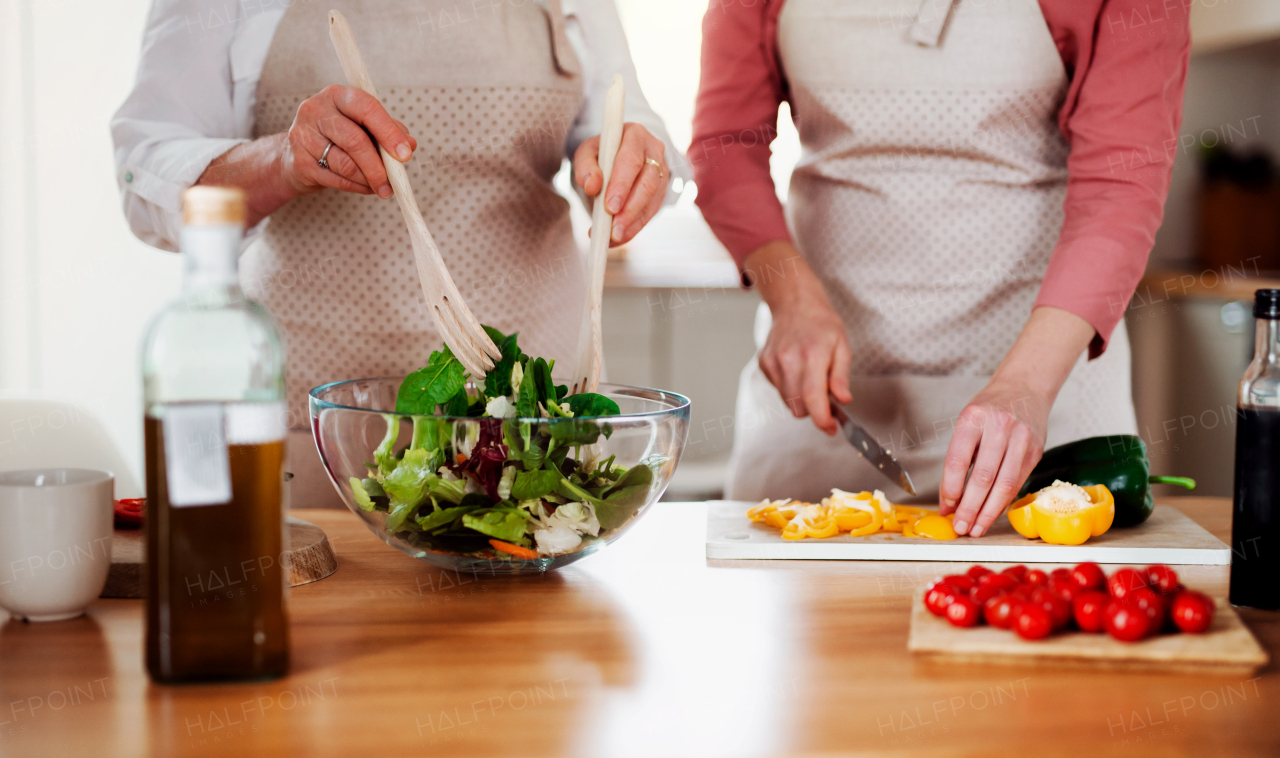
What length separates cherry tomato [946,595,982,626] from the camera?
0.68 metres

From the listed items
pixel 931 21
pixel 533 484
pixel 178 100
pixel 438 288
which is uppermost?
pixel 931 21

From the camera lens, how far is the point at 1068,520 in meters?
0.92

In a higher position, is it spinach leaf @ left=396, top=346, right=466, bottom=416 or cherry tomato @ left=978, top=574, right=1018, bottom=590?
spinach leaf @ left=396, top=346, right=466, bottom=416

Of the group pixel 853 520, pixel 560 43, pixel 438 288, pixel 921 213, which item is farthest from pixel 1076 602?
pixel 560 43

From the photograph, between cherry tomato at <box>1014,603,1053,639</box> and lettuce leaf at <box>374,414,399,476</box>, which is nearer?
cherry tomato at <box>1014,603,1053,639</box>

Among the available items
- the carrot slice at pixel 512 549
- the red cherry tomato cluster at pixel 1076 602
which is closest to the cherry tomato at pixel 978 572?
the red cherry tomato cluster at pixel 1076 602

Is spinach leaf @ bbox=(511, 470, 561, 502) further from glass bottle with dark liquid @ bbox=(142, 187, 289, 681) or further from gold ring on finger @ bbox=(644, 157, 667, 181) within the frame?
gold ring on finger @ bbox=(644, 157, 667, 181)

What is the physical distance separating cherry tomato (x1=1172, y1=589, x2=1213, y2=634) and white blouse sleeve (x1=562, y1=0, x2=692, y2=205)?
795 mm

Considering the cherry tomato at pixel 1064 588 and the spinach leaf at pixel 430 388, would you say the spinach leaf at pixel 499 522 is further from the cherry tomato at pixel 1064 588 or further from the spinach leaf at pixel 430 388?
the cherry tomato at pixel 1064 588

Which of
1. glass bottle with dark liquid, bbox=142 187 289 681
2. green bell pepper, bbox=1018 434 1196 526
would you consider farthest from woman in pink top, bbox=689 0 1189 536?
glass bottle with dark liquid, bbox=142 187 289 681

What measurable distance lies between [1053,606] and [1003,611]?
0.10ft

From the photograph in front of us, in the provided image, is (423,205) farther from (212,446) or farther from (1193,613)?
(1193,613)

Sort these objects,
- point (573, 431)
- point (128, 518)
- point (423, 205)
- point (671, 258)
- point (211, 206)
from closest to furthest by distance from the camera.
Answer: point (211, 206) < point (573, 431) < point (128, 518) < point (423, 205) < point (671, 258)

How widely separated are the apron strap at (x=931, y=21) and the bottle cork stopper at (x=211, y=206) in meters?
1.02
